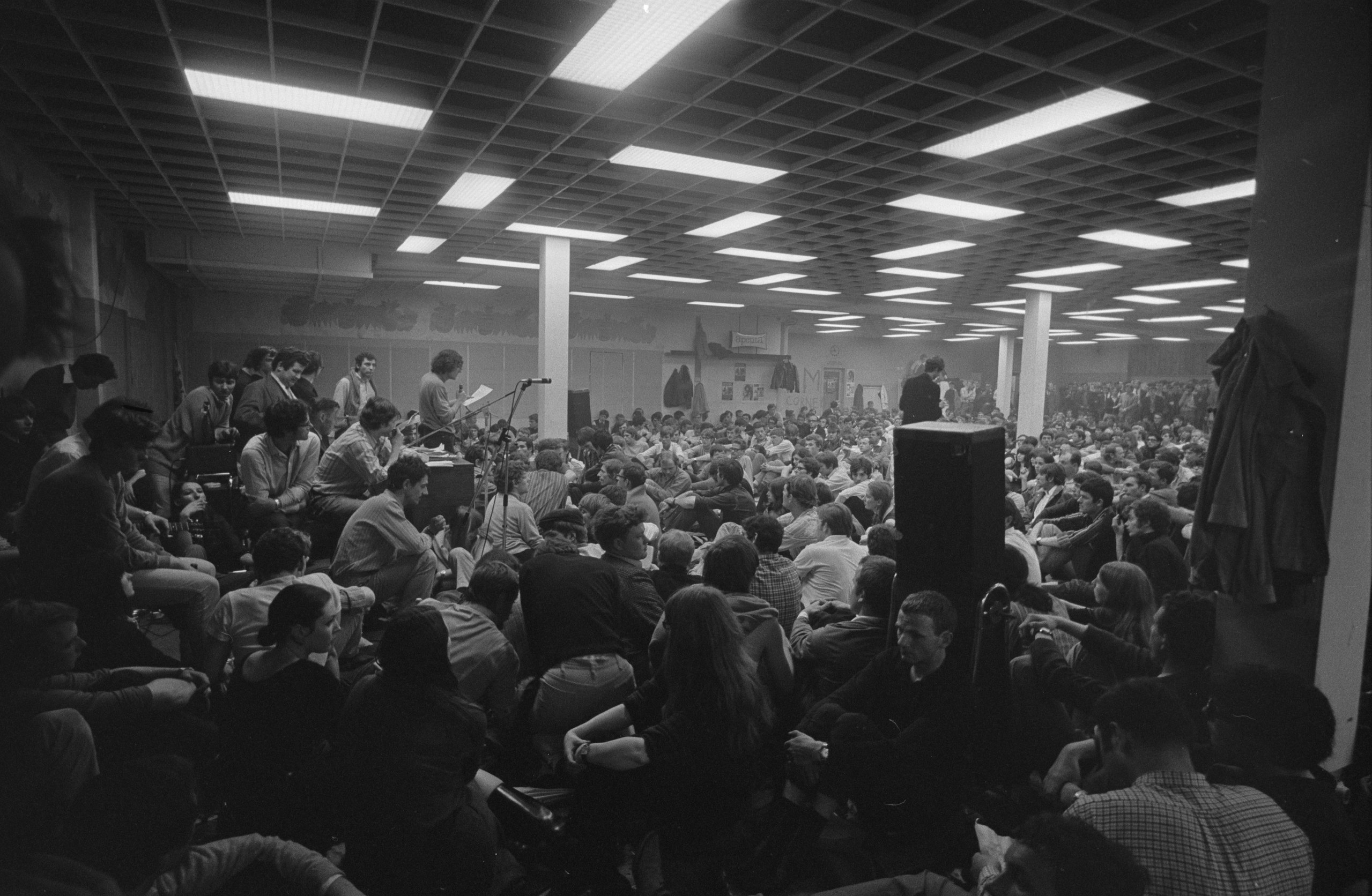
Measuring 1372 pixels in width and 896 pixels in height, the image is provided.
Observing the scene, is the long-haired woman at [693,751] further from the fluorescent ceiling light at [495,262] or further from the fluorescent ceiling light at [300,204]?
the fluorescent ceiling light at [495,262]

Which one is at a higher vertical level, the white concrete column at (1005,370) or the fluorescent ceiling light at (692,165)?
the fluorescent ceiling light at (692,165)

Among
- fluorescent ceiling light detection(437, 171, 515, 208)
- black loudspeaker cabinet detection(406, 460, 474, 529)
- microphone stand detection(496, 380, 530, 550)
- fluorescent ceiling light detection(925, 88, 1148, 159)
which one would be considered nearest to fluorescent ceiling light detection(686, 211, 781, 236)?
fluorescent ceiling light detection(437, 171, 515, 208)

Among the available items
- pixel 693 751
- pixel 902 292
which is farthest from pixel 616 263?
pixel 693 751

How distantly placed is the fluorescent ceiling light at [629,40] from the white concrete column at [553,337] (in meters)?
3.99

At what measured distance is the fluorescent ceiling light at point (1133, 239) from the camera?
727 centimetres

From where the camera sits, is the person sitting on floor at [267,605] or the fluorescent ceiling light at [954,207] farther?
the fluorescent ceiling light at [954,207]

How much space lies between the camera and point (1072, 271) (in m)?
9.41

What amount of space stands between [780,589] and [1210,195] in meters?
5.20

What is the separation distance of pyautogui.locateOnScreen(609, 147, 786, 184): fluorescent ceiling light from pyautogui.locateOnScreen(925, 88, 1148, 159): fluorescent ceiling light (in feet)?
4.12

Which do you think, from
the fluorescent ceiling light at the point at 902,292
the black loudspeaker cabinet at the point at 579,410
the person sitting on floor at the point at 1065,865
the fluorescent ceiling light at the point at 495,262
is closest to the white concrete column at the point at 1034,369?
the fluorescent ceiling light at the point at 902,292

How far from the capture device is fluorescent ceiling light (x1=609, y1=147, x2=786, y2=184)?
516 cm

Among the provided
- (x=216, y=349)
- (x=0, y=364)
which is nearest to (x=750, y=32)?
(x=0, y=364)

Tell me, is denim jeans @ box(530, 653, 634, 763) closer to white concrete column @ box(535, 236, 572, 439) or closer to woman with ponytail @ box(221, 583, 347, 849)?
woman with ponytail @ box(221, 583, 347, 849)

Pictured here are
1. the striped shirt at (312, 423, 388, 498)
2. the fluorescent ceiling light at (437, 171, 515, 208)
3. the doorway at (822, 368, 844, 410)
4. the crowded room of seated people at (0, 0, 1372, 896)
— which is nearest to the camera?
the crowded room of seated people at (0, 0, 1372, 896)
